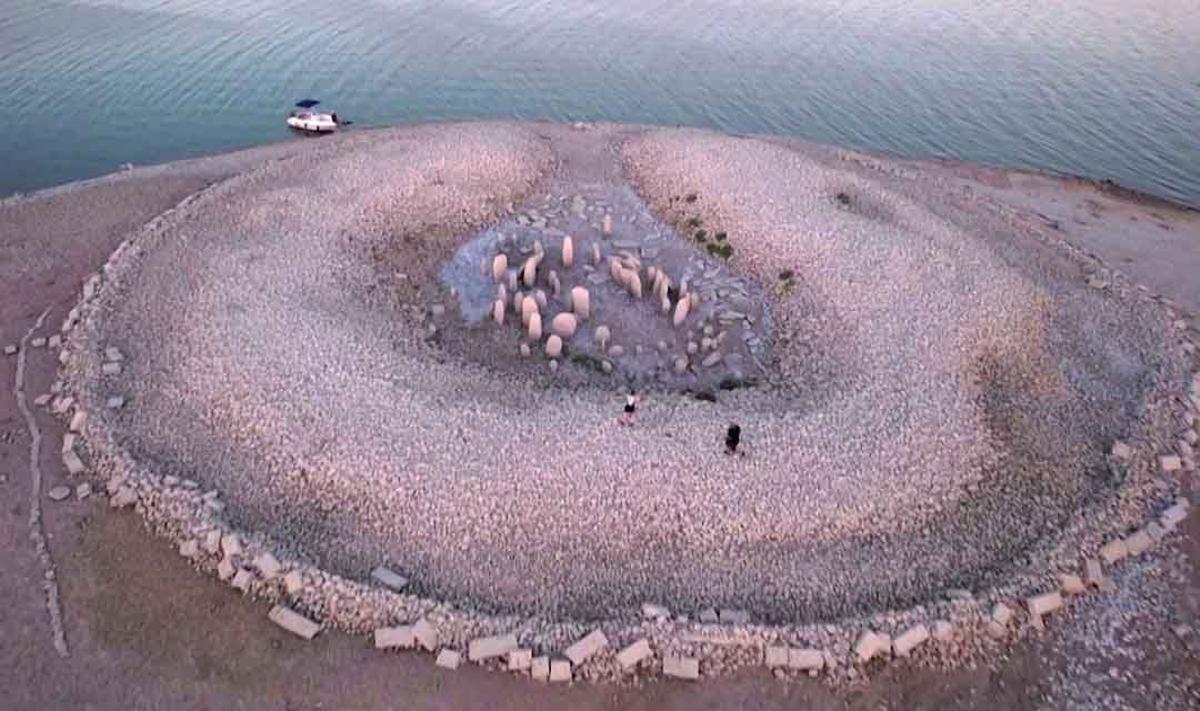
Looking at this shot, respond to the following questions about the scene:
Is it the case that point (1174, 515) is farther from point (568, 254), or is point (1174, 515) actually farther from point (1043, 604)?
point (568, 254)

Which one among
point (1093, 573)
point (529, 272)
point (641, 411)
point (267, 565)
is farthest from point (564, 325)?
point (1093, 573)

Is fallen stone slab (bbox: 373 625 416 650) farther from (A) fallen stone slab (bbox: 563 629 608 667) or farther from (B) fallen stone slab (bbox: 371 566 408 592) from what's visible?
(A) fallen stone slab (bbox: 563 629 608 667)

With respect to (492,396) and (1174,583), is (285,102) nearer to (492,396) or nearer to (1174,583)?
(492,396)

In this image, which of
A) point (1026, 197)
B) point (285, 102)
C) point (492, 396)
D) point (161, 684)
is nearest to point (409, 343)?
point (492, 396)

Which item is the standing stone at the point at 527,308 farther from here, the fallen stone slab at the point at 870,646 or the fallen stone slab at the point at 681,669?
the fallen stone slab at the point at 870,646

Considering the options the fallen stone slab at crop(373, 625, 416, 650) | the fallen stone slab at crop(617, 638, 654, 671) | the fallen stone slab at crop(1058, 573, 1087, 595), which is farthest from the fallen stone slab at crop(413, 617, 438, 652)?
the fallen stone slab at crop(1058, 573, 1087, 595)

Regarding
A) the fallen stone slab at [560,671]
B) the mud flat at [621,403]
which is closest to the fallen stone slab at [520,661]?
the mud flat at [621,403]
